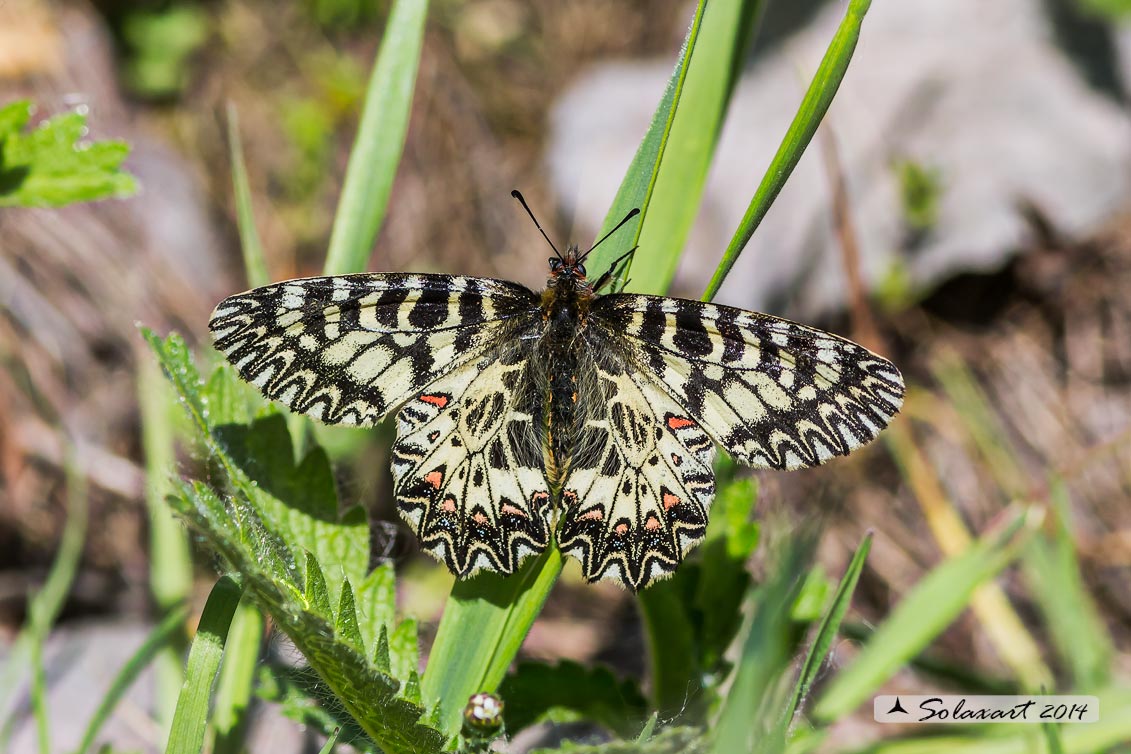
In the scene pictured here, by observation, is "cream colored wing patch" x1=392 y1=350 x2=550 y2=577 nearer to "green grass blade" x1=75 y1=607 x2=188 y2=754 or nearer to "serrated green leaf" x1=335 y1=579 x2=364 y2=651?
"serrated green leaf" x1=335 y1=579 x2=364 y2=651

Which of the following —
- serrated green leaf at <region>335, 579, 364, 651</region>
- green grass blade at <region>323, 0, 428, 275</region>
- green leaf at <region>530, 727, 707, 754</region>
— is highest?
green grass blade at <region>323, 0, 428, 275</region>

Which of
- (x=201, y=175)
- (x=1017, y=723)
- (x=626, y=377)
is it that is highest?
(x=201, y=175)

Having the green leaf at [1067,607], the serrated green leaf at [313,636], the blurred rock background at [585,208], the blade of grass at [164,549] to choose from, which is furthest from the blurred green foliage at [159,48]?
the green leaf at [1067,607]

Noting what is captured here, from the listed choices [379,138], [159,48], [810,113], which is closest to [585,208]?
[379,138]

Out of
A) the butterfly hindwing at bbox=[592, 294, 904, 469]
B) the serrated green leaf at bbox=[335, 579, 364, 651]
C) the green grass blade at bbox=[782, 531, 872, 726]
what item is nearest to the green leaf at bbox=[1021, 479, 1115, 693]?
the butterfly hindwing at bbox=[592, 294, 904, 469]

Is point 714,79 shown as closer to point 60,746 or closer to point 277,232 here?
point 60,746

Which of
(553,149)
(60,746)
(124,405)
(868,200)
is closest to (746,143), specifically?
(868,200)

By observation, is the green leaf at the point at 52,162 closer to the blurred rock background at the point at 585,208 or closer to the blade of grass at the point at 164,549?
the blade of grass at the point at 164,549
